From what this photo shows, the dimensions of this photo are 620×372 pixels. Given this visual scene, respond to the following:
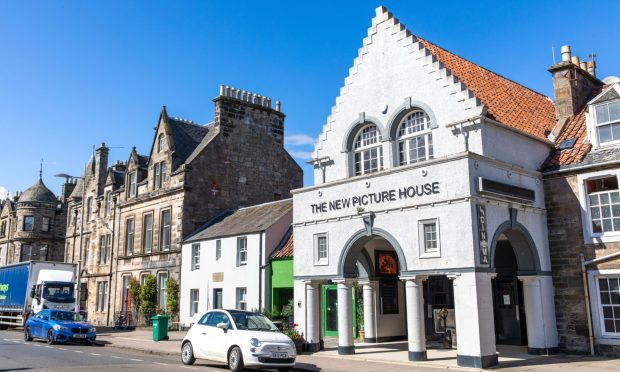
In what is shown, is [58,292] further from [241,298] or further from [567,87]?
[567,87]

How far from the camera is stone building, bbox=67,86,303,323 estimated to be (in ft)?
112

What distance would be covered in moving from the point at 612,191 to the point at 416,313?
7.60 meters

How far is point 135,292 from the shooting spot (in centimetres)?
3588

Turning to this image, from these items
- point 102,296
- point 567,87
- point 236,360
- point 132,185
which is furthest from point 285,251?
point 102,296

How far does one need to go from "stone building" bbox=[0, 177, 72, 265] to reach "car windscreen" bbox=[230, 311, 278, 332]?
5039 cm

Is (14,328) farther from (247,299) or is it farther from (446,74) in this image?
(446,74)

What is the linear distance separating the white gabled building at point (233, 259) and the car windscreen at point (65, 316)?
20.8ft

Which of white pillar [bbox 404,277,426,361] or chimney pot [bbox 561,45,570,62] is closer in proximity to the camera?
white pillar [bbox 404,277,426,361]

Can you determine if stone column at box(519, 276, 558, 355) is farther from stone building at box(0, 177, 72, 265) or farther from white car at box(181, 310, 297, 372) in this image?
stone building at box(0, 177, 72, 265)

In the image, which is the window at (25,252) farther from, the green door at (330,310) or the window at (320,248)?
the window at (320,248)

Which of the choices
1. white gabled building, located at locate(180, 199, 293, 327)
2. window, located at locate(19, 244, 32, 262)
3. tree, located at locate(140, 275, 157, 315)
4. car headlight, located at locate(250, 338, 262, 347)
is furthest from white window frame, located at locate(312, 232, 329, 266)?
window, located at locate(19, 244, 32, 262)

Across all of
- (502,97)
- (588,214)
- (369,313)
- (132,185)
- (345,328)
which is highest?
(132,185)

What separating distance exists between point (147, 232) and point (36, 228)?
1167 inches

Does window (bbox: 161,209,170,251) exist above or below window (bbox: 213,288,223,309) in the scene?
above
